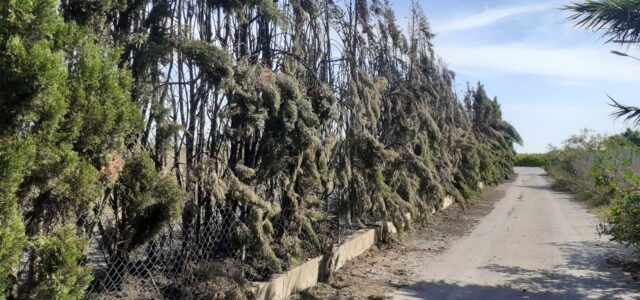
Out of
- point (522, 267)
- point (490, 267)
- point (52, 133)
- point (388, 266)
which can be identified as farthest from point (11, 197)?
point (522, 267)

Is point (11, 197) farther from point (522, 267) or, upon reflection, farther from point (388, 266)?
point (522, 267)

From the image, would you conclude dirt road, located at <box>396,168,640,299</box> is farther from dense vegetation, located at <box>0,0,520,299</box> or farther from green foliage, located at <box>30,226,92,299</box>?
green foliage, located at <box>30,226,92,299</box>

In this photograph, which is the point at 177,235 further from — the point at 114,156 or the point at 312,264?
the point at 312,264

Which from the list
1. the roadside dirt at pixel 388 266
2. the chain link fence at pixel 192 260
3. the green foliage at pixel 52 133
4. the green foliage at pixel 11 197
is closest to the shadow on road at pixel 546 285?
the roadside dirt at pixel 388 266

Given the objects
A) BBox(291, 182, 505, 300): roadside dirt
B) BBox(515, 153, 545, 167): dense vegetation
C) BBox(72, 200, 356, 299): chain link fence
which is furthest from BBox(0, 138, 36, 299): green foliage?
BBox(515, 153, 545, 167): dense vegetation

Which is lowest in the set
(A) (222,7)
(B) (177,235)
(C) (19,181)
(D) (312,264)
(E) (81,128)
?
(D) (312,264)

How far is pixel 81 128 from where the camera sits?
3609mm

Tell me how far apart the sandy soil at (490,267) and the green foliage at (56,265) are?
3727mm

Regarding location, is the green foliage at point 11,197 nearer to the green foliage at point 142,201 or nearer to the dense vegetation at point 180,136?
the dense vegetation at point 180,136

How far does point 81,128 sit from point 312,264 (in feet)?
14.6

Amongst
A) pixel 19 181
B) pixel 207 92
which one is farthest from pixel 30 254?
pixel 207 92

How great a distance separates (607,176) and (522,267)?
2415 millimetres

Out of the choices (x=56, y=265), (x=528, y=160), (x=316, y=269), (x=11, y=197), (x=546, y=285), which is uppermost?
(x=528, y=160)

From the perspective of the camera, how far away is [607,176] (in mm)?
10117
